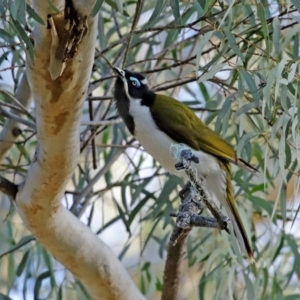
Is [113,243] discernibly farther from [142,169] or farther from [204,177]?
[204,177]

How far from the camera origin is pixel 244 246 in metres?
1.80

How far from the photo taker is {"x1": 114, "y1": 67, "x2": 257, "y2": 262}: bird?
1825 mm

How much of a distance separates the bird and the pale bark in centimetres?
28

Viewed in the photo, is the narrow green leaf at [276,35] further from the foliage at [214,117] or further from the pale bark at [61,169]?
the pale bark at [61,169]

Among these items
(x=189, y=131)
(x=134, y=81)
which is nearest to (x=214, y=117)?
(x=189, y=131)

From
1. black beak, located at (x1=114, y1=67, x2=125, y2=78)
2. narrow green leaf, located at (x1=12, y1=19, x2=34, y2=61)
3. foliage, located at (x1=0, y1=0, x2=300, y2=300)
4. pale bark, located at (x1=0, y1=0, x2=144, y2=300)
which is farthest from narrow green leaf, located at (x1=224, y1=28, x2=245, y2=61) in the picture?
black beak, located at (x1=114, y1=67, x2=125, y2=78)

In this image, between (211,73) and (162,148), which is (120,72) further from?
(211,73)

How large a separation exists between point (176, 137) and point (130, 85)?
165 millimetres

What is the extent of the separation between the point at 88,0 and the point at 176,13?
0.22 m

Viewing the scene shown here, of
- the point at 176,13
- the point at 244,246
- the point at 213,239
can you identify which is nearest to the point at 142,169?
the point at 213,239

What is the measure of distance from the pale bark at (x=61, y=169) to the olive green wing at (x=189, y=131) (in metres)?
0.34

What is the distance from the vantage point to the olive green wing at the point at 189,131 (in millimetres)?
1829

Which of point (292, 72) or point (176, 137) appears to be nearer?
point (292, 72)

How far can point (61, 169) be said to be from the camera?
1449mm
